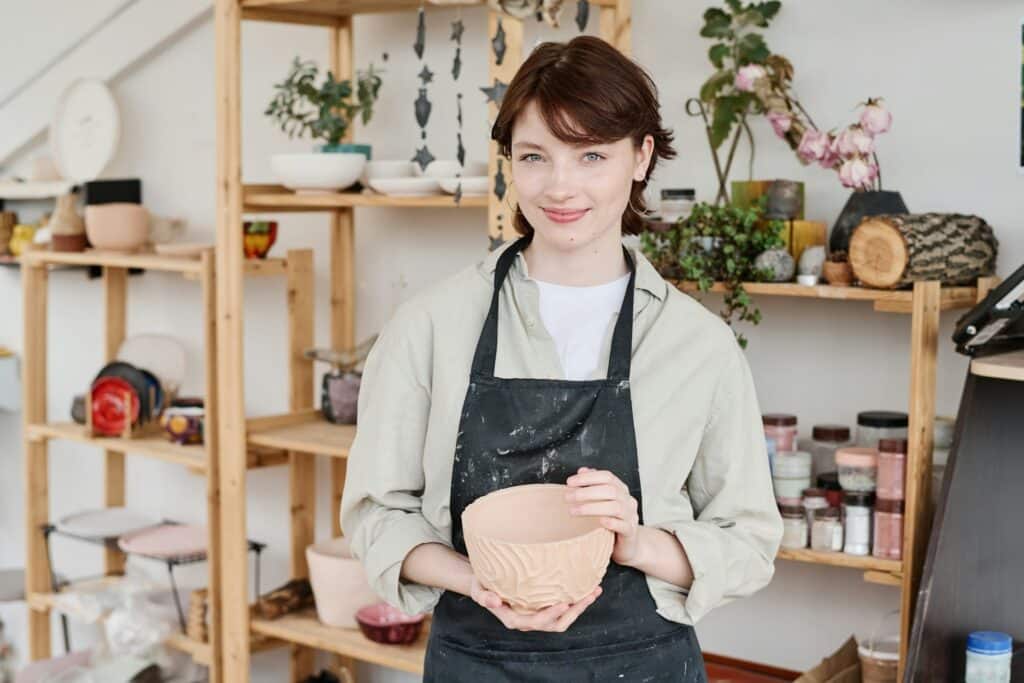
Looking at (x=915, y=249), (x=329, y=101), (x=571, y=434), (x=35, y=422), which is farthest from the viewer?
(x=35, y=422)

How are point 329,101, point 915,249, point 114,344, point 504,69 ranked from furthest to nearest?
point 114,344 → point 329,101 → point 504,69 → point 915,249

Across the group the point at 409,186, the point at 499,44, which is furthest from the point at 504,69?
the point at 409,186

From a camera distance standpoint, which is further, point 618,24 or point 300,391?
point 300,391

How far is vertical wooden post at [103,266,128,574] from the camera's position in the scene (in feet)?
12.7

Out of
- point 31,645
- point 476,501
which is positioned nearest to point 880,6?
point 476,501

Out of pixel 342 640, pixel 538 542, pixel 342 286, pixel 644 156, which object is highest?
pixel 644 156

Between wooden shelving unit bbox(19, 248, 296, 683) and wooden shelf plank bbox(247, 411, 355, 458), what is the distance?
0.22ft

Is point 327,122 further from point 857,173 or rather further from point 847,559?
point 847,559

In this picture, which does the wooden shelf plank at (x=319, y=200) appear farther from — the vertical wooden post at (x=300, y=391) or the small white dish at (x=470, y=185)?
the vertical wooden post at (x=300, y=391)

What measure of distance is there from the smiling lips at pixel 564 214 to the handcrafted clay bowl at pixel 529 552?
29 cm

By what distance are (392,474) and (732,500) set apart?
379mm

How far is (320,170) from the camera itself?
2.99 meters

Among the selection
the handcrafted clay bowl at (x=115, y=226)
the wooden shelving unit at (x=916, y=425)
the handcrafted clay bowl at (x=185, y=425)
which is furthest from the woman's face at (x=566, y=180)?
the handcrafted clay bowl at (x=115, y=226)

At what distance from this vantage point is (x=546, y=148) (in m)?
1.48
